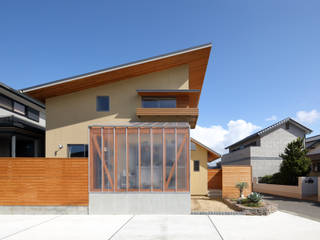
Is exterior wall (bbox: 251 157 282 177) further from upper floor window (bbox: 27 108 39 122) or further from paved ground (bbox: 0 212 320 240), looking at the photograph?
upper floor window (bbox: 27 108 39 122)

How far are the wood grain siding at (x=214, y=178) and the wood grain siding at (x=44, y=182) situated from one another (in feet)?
35.3

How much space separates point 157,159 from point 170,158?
67 cm

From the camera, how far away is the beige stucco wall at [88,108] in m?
17.2

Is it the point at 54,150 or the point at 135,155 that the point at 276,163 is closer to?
the point at 135,155

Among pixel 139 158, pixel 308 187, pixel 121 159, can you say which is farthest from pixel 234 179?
pixel 121 159

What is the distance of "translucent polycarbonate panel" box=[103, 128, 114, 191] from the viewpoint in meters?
11.1

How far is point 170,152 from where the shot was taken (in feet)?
37.3

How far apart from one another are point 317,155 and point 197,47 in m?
18.5

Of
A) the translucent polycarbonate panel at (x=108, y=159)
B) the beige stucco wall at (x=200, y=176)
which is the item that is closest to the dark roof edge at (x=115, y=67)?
the translucent polycarbonate panel at (x=108, y=159)

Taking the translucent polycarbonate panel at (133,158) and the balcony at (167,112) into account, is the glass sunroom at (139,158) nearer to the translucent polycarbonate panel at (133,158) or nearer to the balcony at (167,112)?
the translucent polycarbonate panel at (133,158)

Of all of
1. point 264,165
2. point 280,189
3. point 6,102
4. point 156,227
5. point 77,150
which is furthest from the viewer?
point 264,165

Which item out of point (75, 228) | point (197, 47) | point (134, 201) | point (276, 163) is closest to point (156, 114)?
point (197, 47)

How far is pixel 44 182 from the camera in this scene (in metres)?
11.1

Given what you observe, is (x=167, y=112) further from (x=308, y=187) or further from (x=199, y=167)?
(x=308, y=187)
